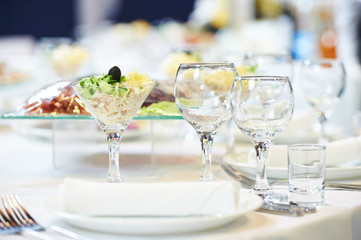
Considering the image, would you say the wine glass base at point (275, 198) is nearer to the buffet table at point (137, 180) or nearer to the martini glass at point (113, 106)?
the buffet table at point (137, 180)

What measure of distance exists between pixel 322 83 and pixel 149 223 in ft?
2.62

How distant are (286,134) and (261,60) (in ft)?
0.68

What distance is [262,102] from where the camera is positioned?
997mm

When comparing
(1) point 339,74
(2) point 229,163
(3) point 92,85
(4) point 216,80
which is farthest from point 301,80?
(3) point 92,85

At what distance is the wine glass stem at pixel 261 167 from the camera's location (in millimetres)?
1059

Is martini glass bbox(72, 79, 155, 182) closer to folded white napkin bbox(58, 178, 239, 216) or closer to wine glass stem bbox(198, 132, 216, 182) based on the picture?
wine glass stem bbox(198, 132, 216, 182)

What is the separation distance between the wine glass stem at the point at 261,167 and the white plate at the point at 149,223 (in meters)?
0.20

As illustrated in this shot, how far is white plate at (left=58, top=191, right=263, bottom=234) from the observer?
832mm

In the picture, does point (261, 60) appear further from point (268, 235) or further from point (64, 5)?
point (64, 5)

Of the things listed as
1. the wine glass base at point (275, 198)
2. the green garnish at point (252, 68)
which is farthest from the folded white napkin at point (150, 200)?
the green garnish at point (252, 68)

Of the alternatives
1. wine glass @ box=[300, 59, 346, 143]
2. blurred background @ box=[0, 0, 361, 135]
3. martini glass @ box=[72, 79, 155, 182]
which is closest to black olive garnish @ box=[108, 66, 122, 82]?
martini glass @ box=[72, 79, 155, 182]

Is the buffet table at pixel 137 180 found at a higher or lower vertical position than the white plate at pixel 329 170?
lower

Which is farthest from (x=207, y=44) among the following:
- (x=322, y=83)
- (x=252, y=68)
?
(x=322, y=83)

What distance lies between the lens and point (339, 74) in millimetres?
1458
